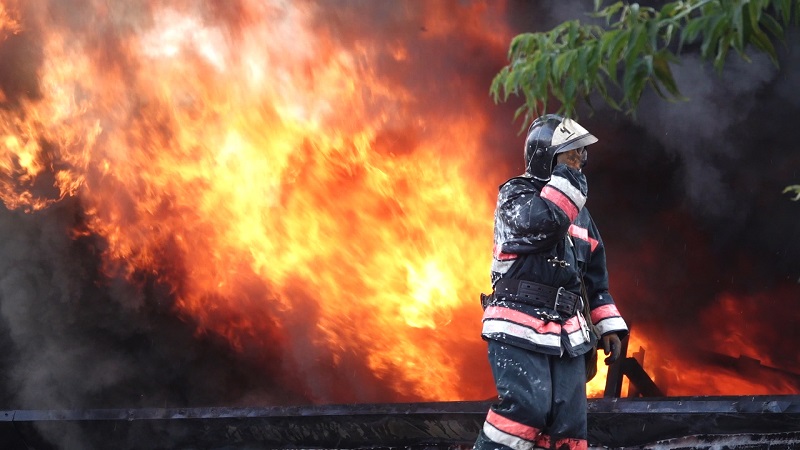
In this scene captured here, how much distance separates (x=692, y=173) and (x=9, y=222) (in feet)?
18.6

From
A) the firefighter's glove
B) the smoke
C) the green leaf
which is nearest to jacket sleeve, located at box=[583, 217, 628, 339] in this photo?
the firefighter's glove

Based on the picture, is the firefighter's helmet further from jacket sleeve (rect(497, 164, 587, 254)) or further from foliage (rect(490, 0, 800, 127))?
foliage (rect(490, 0, 800, 127))

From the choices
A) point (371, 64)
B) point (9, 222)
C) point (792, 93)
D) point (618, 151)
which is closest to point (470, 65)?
point (371, 64)

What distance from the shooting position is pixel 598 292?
3.88 m

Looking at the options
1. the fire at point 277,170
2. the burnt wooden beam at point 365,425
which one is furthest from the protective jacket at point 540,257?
the fire at point 277,170

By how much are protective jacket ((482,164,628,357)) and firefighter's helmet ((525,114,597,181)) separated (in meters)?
0.06

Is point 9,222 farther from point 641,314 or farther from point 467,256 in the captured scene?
point 641,314

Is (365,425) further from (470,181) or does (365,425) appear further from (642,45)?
(642,45)

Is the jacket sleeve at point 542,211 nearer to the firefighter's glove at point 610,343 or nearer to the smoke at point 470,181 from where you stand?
the firefighter's glove at point 610,343

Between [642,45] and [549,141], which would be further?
[549,141]

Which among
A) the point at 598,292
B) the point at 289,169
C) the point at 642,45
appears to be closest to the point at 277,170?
the point at 289,169

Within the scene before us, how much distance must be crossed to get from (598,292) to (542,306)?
1.64 ft

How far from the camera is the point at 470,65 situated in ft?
22.1

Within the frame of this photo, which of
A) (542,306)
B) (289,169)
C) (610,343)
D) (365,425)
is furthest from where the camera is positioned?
(289,169)
